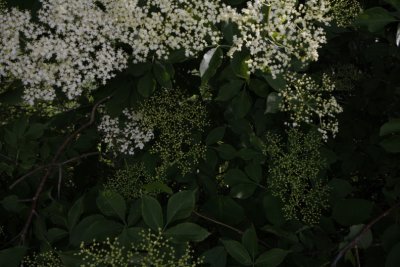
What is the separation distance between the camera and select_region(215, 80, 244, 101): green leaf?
1.85 metres

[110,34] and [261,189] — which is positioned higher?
[110,34]

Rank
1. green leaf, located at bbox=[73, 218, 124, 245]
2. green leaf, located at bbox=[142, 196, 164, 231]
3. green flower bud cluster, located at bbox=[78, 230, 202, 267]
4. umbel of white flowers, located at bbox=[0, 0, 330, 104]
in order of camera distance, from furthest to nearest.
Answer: umbel of white flowers, located at bbox=[0, 0, 330, 104], green leaf, located at bbox=[73, 218, 124, 245], green leaf, located at bbox=[142, 196, 164, 231], green flower bud cluster, located at bbox=[78, 230, 202, 267]

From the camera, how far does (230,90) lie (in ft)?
6.09

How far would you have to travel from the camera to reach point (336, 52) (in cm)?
225

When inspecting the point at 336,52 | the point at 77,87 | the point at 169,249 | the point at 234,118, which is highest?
the point at 336,52

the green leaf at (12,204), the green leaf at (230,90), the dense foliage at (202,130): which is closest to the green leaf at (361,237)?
the dense foliage at (202,130)

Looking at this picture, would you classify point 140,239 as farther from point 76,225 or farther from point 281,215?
point 281,215

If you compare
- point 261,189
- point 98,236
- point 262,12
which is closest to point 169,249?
point 98,236

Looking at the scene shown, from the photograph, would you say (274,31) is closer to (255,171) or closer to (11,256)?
(255,171)

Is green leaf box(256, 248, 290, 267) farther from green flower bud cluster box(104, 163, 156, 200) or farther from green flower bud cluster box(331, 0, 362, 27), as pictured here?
green flower bud cluster box(331, 0, 362, 27)

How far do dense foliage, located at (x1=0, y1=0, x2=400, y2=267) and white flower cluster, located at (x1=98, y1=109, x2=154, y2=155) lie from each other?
0.01 m

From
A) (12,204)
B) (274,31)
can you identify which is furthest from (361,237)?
(12,204)

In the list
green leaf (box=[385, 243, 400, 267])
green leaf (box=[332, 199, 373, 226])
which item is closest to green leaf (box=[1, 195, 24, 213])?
green leaf (box=[332, 199, 373, 226])

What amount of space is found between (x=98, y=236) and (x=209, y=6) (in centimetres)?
84
